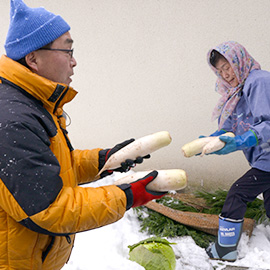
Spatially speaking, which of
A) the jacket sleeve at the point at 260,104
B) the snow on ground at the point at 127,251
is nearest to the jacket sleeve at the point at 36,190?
the snow on ground at the point at 127,251

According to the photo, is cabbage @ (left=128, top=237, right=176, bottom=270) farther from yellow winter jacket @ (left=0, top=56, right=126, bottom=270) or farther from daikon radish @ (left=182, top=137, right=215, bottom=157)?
yellow winter jacket @ (left=0, top=56, right=126, bottom=270)

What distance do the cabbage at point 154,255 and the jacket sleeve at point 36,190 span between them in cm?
124

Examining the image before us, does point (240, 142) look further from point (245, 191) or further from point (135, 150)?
point (135, 150)

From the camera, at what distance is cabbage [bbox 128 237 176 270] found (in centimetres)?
234

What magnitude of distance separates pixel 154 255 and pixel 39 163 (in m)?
1.53

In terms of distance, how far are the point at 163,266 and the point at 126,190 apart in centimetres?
119

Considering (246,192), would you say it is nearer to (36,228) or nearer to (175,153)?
(175,153)

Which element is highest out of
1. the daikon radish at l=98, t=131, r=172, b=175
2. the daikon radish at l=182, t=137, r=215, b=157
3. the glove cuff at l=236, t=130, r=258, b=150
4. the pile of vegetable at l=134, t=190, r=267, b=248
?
the daikon radish at l=98, t=131, r=172, b=175

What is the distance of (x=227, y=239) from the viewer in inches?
108

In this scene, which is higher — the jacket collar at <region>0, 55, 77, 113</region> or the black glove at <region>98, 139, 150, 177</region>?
the jacket collar at <region>0, 55, 77, 113</region>

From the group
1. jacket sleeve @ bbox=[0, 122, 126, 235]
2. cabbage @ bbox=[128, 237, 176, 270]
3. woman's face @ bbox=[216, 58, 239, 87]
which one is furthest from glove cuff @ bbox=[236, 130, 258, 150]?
jacket sleeve @ bbox=[0, 122, 126, 235]

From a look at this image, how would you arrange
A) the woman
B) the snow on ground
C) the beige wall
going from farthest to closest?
the beige wall < the woman < the snow on ground

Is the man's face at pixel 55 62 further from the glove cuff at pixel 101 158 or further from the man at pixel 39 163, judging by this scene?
the glove cuff at pixel 101 158

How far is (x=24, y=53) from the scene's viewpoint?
1.40 meters
